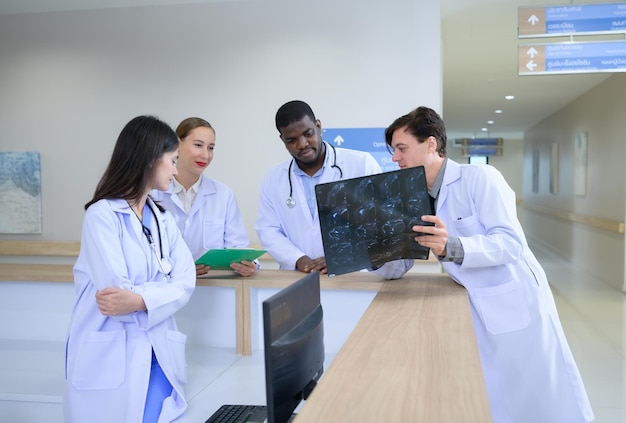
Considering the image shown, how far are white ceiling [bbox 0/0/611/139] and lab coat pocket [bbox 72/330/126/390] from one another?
4.13 meters

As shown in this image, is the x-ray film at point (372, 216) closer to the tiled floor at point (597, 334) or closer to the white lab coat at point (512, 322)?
the white lab coat at point (512, 322)

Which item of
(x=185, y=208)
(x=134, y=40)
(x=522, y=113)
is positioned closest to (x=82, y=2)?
(x=134, y=40)

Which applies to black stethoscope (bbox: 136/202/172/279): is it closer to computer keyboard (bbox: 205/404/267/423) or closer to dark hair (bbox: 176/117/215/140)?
computer keyboard (bbox: 205/404/267/423)

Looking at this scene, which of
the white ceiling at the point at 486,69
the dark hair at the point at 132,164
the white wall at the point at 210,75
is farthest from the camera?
the white ceiling at the point at 486,69

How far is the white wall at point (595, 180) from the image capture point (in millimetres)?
→ 7703

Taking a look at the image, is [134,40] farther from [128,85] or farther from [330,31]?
[330,31]

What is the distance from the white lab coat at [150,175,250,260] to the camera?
2.84 metres

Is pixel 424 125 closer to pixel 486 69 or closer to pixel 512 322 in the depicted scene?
pixel 512 322

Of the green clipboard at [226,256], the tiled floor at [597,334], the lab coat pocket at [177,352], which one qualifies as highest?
the green clipboard at [226,256]

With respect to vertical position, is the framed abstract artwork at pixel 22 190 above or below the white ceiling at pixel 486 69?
below

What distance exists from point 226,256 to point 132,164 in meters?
0.60

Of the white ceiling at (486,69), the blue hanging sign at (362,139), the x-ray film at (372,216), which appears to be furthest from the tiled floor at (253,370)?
the white ceiling at (486,69)

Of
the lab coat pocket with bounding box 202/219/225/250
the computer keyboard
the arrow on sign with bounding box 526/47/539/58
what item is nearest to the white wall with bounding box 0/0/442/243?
the arrow on sign with bounding box 526/47/539/58

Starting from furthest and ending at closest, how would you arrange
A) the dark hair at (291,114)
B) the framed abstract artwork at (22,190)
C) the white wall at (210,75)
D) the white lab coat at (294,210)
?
the framed abstract artwork at (22,190)
the white wall at (210,75)
the white lab coat at (294,210)
the dark hair at (291,114)
